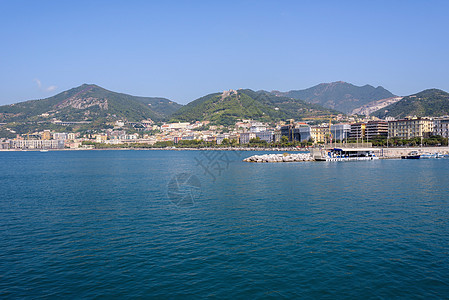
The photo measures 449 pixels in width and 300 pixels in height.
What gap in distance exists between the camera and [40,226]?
1318 centimetres

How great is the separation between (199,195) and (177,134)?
160 m

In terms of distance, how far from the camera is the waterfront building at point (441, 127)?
83.6m

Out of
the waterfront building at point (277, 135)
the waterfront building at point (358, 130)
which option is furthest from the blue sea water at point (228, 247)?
the waterfront building at point (277, 135)

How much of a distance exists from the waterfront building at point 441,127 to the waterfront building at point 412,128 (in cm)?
131

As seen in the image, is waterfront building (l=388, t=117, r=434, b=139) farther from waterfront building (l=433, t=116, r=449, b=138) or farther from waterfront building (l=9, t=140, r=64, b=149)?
waterfront building (l=9, t=140, r=64, b=149)

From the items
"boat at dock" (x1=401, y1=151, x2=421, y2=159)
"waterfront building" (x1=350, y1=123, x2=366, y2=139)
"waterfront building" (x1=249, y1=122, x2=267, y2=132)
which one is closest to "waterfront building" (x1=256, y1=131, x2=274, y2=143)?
"waterfront building" (x1=249, y1=122, x2=267, y2=132)

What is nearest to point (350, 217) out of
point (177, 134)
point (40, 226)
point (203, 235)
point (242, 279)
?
point (203, 235)

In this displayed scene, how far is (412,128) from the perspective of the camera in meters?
89.6

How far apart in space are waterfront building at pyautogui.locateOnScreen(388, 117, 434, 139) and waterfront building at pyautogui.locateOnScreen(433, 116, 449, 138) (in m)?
1.31

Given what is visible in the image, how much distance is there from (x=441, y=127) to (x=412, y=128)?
21.2 ft

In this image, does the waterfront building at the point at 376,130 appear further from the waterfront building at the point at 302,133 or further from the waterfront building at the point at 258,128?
the waterfront building at the point at 258,128

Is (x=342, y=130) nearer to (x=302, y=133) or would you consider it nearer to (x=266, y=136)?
(x=302, y=133)

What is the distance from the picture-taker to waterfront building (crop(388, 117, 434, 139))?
87562 millimetres

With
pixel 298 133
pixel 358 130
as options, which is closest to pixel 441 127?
pixel 358 130
